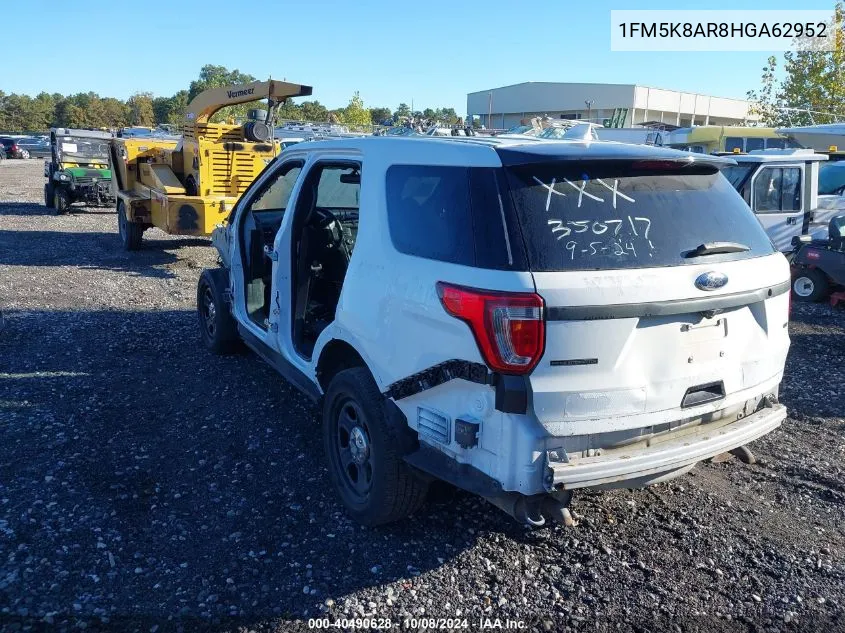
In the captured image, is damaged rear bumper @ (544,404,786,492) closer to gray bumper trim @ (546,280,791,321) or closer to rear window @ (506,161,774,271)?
gray bumper trim @ (546,280,791,321)

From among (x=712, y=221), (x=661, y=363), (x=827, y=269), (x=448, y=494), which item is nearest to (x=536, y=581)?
(x=448, y=494)

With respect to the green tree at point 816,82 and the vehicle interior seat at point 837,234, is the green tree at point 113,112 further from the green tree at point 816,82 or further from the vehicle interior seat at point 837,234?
the vehicle interior seat at point 837,234

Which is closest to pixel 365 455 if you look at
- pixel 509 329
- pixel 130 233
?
pixel 509 329

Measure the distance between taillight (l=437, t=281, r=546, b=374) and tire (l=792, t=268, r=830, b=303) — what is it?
840 cm

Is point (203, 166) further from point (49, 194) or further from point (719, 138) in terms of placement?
point (719, 138)

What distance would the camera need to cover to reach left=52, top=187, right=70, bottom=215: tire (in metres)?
17.6

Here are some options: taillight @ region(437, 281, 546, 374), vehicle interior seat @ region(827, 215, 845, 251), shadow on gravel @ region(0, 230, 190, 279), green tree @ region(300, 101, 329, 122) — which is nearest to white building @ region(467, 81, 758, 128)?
green tree @ region(300, 101, 329, 122)

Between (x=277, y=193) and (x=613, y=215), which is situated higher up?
(x=277, y=193)

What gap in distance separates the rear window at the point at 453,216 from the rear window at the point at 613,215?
87 mm

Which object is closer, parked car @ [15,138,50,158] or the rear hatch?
the rear hatch

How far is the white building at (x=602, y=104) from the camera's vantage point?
5888 cm

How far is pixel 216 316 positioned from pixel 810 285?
8039 millimetres

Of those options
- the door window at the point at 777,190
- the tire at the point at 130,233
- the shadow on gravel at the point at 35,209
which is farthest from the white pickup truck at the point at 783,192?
the shadow on gravel at the point at 35,209

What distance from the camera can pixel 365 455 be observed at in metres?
3.64
